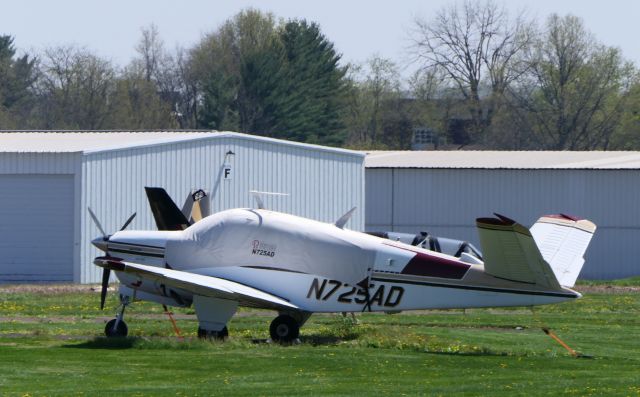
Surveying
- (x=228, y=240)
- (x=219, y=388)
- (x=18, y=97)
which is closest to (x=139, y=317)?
(x=228, y=240)

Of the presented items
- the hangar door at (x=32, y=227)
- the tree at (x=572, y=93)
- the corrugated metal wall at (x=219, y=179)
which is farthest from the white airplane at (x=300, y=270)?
the tree at (x=572, y=93)

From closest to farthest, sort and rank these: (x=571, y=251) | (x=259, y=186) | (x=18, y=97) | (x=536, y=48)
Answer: (x=571, y=251), (x=259, y=186), (x=536, y=48), (x=18, y=97)

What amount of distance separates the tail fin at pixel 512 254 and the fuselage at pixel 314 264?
1.47ft

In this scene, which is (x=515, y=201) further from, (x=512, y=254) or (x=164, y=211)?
(x=512, y=254)

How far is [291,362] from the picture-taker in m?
20.4

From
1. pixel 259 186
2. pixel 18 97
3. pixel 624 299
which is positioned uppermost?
pixel 18 97

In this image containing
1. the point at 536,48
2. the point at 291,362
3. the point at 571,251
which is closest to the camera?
the point at 291,362

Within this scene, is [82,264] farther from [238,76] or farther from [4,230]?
[238,76]

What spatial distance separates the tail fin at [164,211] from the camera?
31.1 meters

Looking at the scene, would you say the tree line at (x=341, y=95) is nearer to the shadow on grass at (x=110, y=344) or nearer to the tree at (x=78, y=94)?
the tree at (x=78, y=94)

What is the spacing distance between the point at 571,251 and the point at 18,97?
4046 inches

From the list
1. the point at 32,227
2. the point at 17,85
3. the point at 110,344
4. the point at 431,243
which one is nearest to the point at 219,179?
the point at 32,227

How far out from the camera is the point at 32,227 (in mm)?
41844

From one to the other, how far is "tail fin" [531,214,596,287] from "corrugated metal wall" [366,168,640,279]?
29.6 meters
